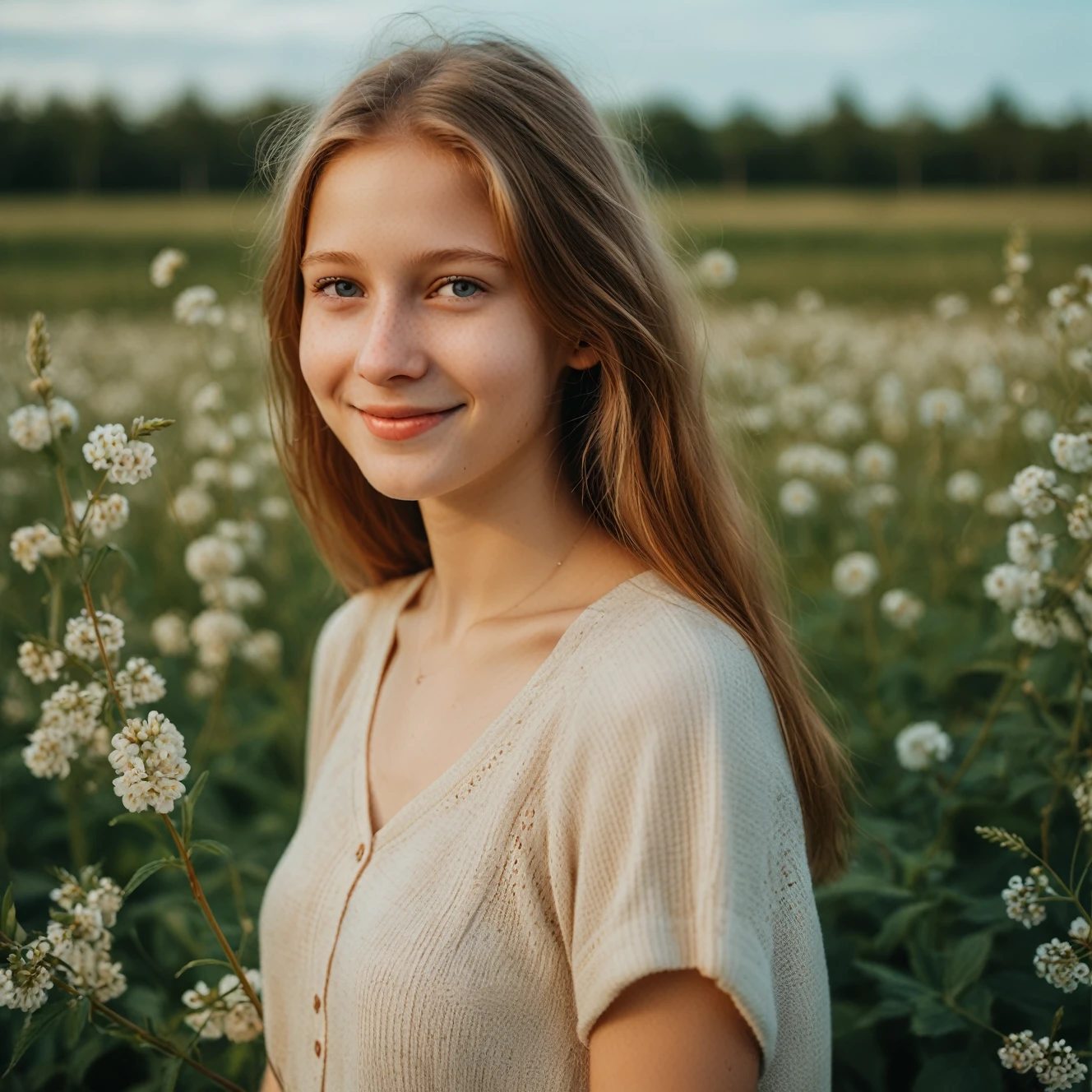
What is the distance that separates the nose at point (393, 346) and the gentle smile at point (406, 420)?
46 mm

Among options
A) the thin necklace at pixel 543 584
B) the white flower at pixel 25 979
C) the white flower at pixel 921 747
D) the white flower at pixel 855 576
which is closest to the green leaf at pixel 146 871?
the white flower at pixel 25 979

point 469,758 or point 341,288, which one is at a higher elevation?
point 341,288

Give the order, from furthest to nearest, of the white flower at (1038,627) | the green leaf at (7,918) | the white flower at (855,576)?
the white flower at (855,576) < the white flower at (1038,627) < the green leaf at (7,918)

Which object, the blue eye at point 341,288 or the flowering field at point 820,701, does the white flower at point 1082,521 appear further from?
the blue eye at point 341,288

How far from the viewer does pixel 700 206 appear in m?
17.0

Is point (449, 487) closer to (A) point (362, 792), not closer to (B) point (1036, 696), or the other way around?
(A) point (362, 792)

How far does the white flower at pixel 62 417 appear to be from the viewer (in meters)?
1.57

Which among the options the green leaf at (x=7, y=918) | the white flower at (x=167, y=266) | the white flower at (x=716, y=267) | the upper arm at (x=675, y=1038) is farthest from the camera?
the white flower at (x=716, y=267)

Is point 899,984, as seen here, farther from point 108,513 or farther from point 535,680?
point 108,513

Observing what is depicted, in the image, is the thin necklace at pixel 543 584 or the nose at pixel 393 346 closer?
the nose at pixel 393 346

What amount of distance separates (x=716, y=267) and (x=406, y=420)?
7.04ft

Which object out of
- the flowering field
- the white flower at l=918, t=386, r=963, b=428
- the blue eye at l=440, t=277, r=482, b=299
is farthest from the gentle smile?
the white flower at l=918, t=386, r=963, b=428

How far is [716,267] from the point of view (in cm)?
337

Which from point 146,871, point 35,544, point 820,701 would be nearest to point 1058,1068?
point 820,701
